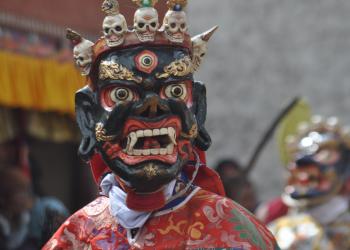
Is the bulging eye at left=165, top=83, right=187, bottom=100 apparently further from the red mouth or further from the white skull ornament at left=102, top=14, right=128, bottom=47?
the white skull ornament at left=102, top=14, right=128, bottom=47

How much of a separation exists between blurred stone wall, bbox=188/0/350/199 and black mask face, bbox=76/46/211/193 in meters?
Answer: 9.70

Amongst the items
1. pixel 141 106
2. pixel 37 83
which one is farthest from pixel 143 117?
pixel 37 83

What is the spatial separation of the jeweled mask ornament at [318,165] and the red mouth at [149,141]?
4009 millimetres

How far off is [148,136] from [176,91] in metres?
0.21

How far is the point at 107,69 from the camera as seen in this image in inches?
184

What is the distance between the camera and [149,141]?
4.62 metres

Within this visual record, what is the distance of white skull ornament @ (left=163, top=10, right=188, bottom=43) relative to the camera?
4.71 m

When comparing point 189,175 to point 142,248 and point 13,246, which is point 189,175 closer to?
point 142,248

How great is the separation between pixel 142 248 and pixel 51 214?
1.11m

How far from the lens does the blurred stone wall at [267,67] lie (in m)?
14.5

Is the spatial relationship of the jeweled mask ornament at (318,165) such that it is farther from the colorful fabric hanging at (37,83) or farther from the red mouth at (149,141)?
the red mouth at (149,141)

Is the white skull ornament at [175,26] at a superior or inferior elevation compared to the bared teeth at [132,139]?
superior

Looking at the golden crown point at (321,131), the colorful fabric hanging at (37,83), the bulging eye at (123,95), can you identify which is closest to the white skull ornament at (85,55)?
the bulging eye at (123,95)

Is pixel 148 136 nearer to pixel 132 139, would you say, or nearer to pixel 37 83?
pixel 132 139
